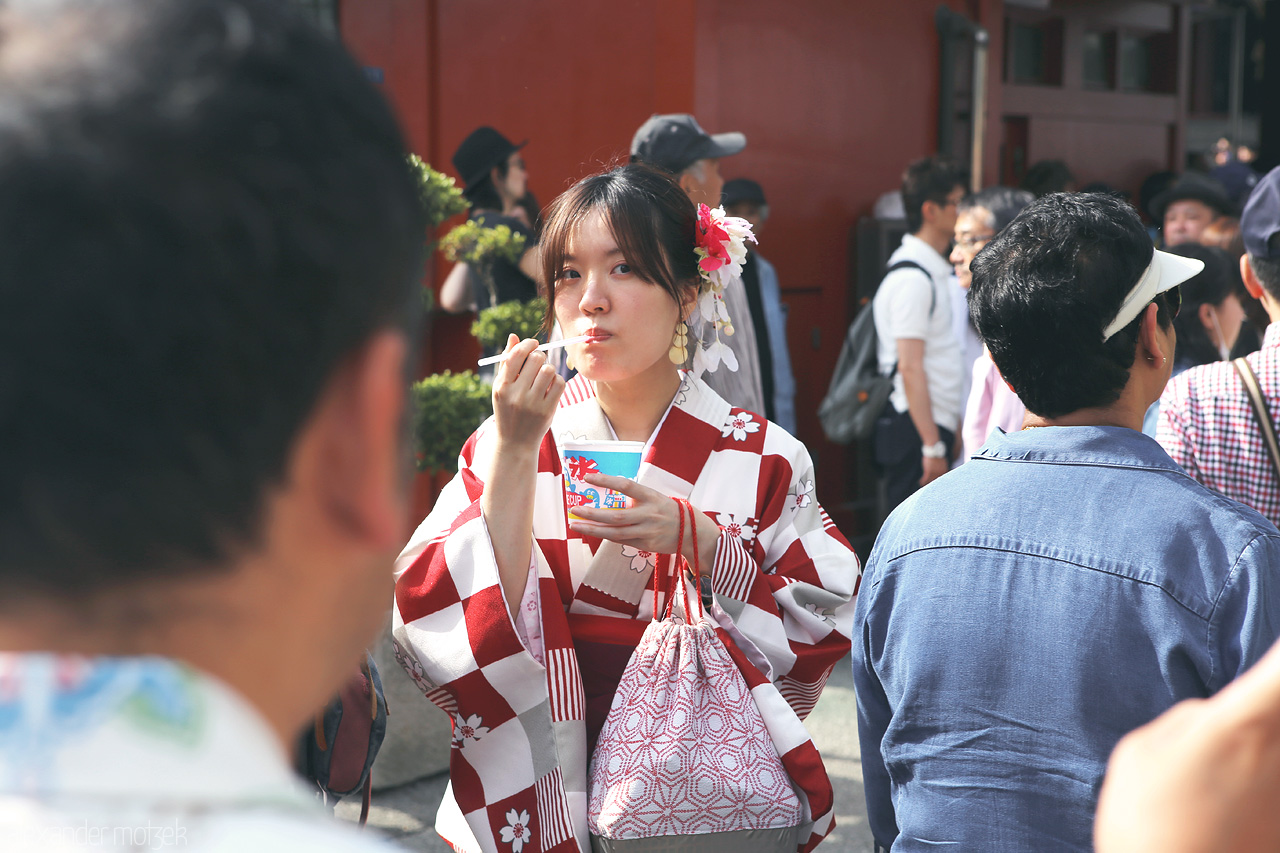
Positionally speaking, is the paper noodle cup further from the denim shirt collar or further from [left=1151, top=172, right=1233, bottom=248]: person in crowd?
[left=1151, top=172, right=1233, bottom=248]: person in crowd

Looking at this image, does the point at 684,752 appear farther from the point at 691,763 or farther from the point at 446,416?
the point at 446,416

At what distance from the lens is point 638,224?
6.89ft

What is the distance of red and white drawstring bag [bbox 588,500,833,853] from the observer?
1.75 meters

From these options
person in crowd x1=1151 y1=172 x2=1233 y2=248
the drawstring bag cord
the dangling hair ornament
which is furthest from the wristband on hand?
the drawstring bag cord

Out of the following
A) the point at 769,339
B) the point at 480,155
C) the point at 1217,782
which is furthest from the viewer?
the point at 480,155

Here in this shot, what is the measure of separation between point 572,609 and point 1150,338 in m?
1.03

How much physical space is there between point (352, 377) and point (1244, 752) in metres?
0.52

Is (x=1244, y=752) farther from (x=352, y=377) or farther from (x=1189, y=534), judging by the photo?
(x=1189, y=534)

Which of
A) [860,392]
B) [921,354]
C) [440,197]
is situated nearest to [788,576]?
[440,197]

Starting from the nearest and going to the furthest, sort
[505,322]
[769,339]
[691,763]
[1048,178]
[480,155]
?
1. [691,763]
2. [505,322]
3. [769,339]
4. [480,155]
5. [1048,178]

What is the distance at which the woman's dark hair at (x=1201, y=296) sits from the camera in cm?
366

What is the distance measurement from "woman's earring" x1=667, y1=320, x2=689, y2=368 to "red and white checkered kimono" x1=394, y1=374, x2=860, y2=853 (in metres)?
0.07

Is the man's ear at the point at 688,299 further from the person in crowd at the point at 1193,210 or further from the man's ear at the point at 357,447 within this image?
the person in crowd at the point at 1193,210

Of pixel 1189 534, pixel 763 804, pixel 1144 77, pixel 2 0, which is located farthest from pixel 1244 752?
pixel 1144 77
